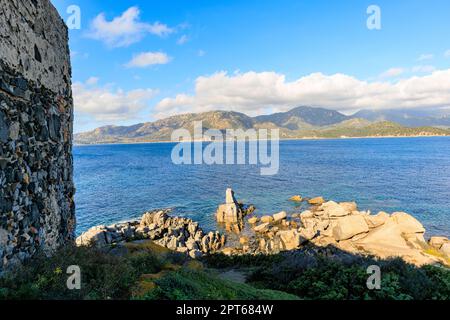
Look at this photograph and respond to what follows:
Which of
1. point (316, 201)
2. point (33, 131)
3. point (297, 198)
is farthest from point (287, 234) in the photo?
point (33, 131)

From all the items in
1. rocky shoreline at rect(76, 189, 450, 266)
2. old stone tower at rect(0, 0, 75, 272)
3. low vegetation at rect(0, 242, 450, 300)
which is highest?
old stone tower at rect(0, 0, 75, 272)

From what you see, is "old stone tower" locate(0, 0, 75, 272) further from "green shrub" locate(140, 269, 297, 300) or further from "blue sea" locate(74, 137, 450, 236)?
"blue sea" locate(74, 137, 450, 236)

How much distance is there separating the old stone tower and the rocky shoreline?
15.2 metres

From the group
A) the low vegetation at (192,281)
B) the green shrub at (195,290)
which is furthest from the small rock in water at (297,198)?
the green shrub at (195,290)

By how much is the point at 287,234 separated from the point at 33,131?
24.8 m

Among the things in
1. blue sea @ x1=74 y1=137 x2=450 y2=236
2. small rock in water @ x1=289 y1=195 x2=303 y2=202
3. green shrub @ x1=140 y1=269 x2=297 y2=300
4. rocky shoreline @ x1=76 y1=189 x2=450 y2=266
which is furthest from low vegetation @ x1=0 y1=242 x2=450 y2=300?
small rock in water @ x1=289 y1=195 x2=303 y2=202

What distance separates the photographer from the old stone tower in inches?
235

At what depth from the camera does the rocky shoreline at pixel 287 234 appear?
23.9 m

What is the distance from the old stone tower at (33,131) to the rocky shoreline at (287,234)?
1515 centimetres

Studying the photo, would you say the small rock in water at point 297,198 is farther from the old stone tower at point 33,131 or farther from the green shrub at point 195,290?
the old stone tower at point 33,131

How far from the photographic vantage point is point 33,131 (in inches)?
285

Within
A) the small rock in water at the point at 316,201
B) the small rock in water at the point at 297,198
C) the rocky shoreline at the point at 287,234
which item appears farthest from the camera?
the small rock in water at the point at 297,198

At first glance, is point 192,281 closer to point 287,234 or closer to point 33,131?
point 33,131
